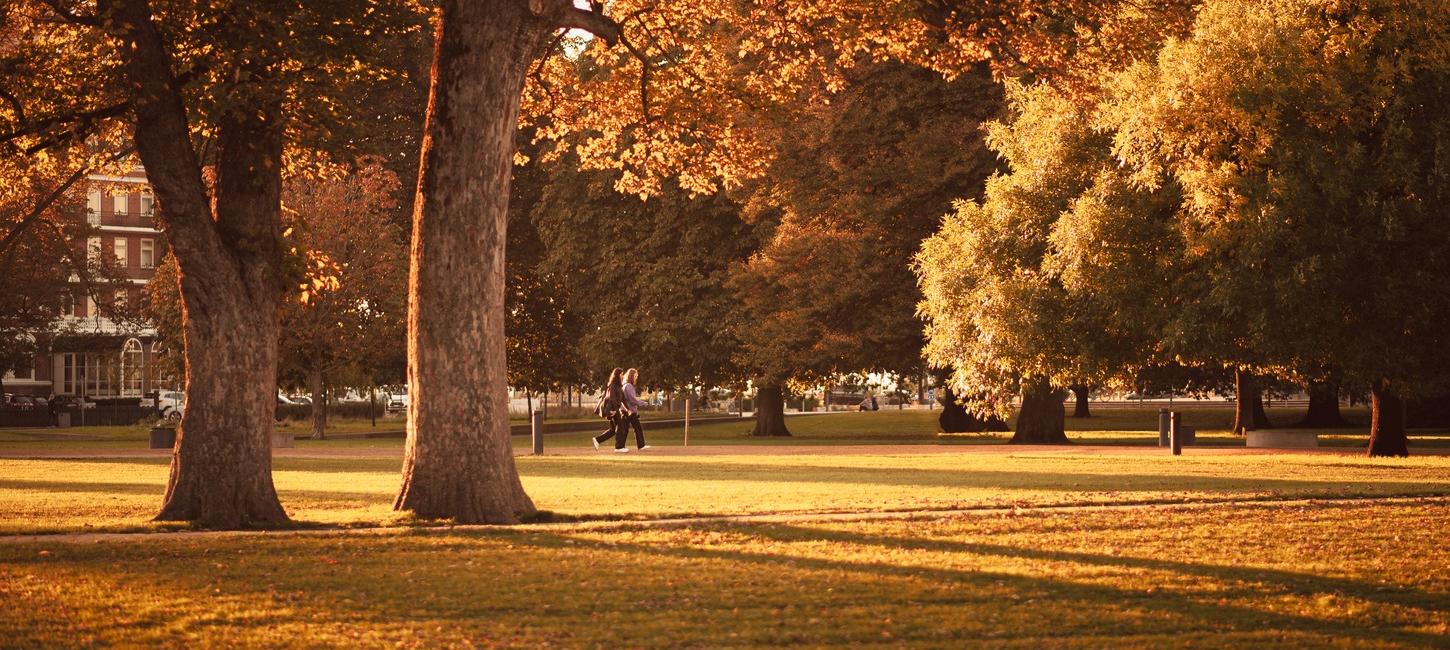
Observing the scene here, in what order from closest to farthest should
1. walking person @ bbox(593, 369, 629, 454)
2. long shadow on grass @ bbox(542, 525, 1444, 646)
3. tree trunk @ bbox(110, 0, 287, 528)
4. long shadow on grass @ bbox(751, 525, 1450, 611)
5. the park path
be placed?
1. long shadow on grass @ bbox(542, 525, 1444, 646)
2. long shadow on grass @ bbox(751, 525, 1450, 611)
3. the park path
4. tree trunk @ bbox(110, 0, 287, 528)
5. walking person @ bbox(593, 369, 629, 454)

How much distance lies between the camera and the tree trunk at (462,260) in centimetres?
1698

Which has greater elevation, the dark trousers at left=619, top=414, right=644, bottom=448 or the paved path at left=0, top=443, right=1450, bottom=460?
the dark trousers at left=619, top=414, right=644, bottom=448

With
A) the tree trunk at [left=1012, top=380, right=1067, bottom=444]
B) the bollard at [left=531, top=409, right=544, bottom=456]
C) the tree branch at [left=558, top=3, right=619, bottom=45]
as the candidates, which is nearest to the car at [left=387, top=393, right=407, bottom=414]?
the tree trunk at [left=1012, top=380, right=1067, bottom=444]

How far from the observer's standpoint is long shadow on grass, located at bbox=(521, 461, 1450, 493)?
22516 mm

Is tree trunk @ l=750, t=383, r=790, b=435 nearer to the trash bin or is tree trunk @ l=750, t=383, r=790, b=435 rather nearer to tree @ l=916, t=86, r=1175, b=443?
tree @ l=916, t=86, r=1175, b=443

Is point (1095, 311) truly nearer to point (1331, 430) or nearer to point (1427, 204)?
point (1427, 204)

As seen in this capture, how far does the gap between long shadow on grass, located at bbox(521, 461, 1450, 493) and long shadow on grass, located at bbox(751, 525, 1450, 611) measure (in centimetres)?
747

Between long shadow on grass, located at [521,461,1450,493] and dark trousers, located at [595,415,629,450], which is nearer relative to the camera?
long shadow on grass, located at [521,461,1450,493]

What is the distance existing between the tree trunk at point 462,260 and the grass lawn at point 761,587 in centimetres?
145

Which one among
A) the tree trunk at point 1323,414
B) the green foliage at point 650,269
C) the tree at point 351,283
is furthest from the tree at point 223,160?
the tree trunk at point 1323,414

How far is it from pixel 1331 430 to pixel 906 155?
20.5 metres

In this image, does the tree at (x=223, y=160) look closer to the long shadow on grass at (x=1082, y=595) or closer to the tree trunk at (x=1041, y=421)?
the long shadow on grass at (x=1082, y=595)

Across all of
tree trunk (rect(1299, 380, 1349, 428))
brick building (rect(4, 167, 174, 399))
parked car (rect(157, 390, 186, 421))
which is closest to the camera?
tree trunk (rect(1299, 380, 1349, 428))

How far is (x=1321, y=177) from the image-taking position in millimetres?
29578
